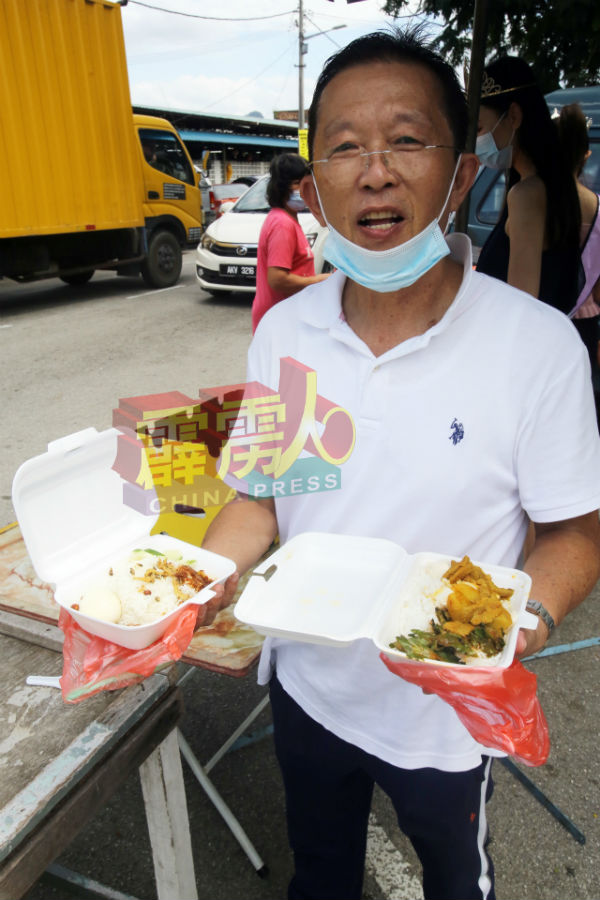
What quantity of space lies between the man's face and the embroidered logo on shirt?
361 mm

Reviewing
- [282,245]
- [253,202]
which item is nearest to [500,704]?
[282,245]

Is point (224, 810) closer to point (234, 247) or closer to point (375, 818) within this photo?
point (375, 818)

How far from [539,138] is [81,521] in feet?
6.58

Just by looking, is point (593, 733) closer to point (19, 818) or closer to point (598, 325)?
point (598, 325)

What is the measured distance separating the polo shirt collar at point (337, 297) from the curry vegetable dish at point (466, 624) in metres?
0.43

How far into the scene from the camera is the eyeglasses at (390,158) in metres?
1.17

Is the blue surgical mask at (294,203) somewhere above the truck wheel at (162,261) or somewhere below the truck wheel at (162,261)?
above

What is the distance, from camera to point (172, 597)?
118 centimetres

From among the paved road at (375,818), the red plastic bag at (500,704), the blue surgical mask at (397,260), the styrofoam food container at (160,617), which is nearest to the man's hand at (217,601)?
the styrofoam food container at (160,617)

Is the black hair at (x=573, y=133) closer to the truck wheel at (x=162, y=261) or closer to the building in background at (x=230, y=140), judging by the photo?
the truck wheel at (x=162, y=261)

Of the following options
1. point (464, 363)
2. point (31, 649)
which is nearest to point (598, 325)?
point (464, 363)

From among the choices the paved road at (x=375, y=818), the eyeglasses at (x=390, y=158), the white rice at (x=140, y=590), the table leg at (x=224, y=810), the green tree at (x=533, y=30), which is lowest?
the paved road at (x=375, y=818)

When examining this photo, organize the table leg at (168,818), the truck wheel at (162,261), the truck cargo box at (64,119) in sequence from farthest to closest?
1. the truck wheel at (162,261)
2. the truck cargo box at (64,119)
3. the table leg at (168,818)

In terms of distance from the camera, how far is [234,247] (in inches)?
340
